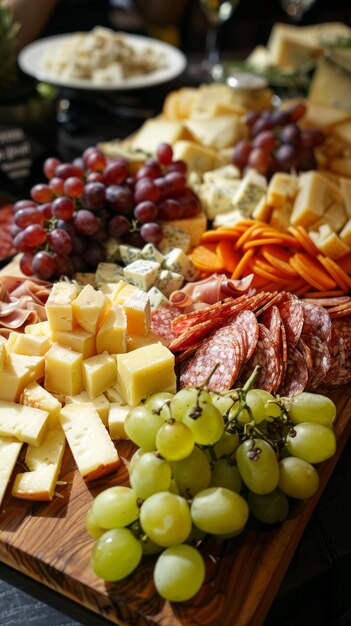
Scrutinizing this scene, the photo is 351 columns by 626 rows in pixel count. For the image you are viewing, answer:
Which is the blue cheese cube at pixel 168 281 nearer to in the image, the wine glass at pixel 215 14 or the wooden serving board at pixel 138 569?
the wooden serving board at pixel 138 569

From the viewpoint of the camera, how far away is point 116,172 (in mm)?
1465

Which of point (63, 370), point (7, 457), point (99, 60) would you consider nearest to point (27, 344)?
point (63, 370)

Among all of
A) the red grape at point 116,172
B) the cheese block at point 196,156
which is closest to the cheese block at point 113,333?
the red grape at point 116,172

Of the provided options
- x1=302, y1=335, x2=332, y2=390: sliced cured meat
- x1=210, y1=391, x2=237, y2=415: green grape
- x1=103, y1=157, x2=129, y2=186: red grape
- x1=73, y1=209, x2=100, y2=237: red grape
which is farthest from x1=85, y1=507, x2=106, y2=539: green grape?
x1=103, y1=157, x2=129, y2=186: red grape

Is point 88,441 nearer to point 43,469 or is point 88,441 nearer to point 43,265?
point 43,469

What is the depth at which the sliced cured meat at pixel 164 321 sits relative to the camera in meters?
1.22

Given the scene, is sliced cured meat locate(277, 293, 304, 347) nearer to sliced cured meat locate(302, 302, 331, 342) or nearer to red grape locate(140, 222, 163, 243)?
sliced cured meat locate(302, 302, 331, 342)

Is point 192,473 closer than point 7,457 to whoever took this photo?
Yes

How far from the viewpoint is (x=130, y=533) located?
32.7 inches

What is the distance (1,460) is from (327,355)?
60 centimetres

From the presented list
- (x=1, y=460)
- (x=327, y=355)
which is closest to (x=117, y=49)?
(x=327, y=355)

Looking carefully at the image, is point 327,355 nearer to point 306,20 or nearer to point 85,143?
point 85,143

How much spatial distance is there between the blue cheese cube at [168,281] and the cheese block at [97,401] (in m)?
0.32

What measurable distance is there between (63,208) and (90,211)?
74mm
